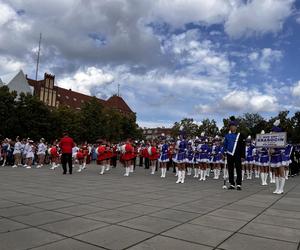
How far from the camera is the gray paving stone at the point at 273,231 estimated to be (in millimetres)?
5039

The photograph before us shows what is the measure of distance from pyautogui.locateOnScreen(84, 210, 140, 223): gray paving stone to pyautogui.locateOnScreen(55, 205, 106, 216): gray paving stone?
0.75 ft

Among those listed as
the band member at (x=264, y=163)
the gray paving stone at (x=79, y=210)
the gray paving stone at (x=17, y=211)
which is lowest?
the gray paving stone at (x=17, y=211)

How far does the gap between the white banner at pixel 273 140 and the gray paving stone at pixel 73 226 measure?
7.35m

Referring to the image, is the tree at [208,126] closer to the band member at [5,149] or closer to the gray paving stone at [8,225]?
the band member at [5,149]

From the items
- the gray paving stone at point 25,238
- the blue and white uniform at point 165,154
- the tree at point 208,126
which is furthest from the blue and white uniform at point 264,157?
the tree at point 208,126

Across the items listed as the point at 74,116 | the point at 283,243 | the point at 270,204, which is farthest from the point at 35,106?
the point at 283,243

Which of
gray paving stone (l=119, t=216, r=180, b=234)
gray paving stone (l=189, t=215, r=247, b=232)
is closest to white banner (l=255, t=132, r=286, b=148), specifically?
gray paving stone (l=189, t=215, r=247, b=232)

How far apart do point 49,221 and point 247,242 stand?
10.3 ft

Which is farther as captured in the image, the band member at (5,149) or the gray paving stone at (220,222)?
the band member at (5,149)

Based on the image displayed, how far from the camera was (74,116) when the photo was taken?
Answer: 195 ft

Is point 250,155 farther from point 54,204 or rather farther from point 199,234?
point 199,234

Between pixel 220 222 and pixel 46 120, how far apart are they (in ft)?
147

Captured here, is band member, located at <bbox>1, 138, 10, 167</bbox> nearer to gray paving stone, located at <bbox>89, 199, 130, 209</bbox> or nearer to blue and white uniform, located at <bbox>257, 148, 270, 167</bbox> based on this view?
blue and white uniform, located at <bbox>257, 148, 270, 167</bbox>

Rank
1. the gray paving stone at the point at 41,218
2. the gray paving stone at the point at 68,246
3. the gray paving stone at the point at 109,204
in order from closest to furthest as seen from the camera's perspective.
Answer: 1. the gray paving stone at the point at 68,246
2. the gray paving stone at the point at 41,218
3. the gray paving stone at the point at 109,204
